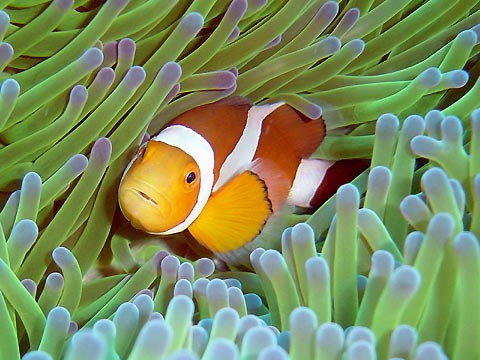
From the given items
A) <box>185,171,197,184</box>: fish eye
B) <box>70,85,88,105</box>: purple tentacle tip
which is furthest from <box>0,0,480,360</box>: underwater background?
<box>185,171,197,184</box>: fish eye

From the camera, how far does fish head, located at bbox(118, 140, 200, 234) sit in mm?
1039

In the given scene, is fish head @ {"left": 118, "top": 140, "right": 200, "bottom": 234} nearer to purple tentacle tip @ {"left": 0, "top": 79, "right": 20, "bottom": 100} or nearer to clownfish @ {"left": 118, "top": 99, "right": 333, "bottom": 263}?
clownfish @ {"left": 118, "top": 99, "right": 333, "bottom": 263}

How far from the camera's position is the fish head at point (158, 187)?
40.9 inches

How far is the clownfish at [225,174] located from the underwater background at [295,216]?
1.7 inches

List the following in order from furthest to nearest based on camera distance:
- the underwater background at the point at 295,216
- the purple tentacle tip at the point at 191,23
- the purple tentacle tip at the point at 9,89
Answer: the purple tentacle tip at the point at 191,23 < the purple tentacle tip at the point at 9,89 < the underwater background at the point at 295,216

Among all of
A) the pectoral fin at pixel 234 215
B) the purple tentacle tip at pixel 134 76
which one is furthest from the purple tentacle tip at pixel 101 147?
the pectoral fin at pixel 234 215

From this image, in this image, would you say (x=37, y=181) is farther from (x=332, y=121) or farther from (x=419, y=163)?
(x=419, y=163)

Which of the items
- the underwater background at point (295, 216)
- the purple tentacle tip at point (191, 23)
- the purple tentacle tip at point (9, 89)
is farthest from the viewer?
the purple tentacle tip at point (191, 23)

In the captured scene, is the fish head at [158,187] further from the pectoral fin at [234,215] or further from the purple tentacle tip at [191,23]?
the purple tentacle tip at [191,23]

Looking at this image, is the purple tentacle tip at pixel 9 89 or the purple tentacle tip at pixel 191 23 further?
the purple tentacle tip at pixel 191 23

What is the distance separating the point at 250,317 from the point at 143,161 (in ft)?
1.35

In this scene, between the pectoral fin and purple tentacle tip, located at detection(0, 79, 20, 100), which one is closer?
purple tentacle tip, located at detection(0, 79, 20, 100)

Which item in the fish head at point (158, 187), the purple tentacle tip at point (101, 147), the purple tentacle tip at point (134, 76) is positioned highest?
the purple tentacle tip at point (134, 76)

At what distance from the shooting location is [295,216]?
4.08 ft
